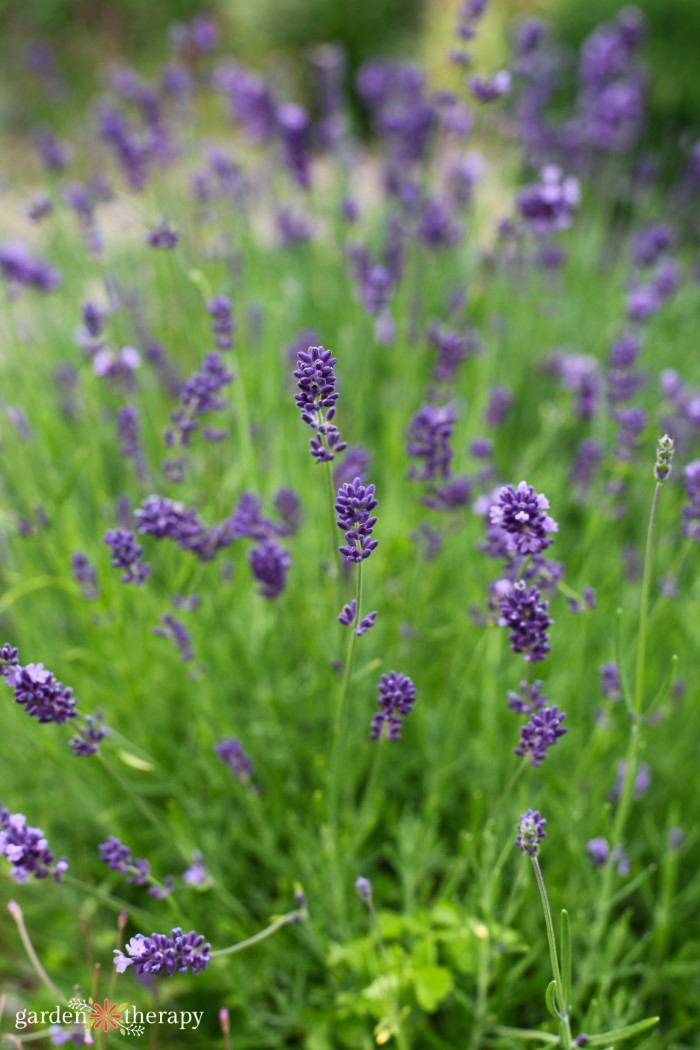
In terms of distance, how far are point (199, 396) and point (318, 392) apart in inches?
29.0

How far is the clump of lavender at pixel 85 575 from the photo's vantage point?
7.08 ft

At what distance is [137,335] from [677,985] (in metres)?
2.89

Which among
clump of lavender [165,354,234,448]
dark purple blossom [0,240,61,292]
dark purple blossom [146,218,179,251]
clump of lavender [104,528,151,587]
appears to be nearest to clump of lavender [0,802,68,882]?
clump of lavender [104,528,151,587]

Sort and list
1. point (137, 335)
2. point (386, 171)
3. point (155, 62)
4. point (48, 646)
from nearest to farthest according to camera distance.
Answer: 1. point (48, 646)
2. point (137, 335)
3. point (386, 171)
4. point (155, 62)

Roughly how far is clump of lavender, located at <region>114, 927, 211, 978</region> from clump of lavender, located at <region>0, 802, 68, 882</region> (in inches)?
7.5

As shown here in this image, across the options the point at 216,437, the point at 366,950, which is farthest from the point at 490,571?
the point at 366,950

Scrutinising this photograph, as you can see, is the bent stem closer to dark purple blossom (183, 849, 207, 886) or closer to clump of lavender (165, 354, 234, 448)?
dark purple blossom (183, 849, 207, 886)

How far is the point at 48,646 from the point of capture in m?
2.58

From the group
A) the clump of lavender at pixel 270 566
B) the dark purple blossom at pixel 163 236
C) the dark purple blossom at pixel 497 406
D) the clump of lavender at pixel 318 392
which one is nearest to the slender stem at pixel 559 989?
the clump of lavender at pixel 318 392

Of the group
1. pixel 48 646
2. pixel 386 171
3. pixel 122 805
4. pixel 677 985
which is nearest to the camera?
pixel 677 985

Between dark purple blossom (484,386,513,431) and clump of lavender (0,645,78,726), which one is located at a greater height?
dark purple blossom (484,386,513,431)

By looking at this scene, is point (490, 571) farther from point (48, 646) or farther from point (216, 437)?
point (48, 646)

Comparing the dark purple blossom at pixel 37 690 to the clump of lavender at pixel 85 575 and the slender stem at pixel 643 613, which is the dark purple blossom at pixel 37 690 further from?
the slender stem at pixel 643 613

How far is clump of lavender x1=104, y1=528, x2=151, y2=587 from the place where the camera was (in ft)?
5.59
